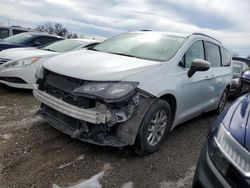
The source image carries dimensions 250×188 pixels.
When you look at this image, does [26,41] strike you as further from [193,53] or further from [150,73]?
[150,73]

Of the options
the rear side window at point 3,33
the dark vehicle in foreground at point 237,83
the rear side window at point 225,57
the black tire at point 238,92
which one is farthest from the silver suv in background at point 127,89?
the rear side window at point 3,33

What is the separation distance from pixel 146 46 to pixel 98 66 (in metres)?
1.14

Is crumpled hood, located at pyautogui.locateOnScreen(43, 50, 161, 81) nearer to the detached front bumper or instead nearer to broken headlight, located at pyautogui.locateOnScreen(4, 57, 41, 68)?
the detached front bumper

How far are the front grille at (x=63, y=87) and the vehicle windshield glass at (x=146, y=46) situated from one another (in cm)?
108

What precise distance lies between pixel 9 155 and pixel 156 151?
1.85 metres

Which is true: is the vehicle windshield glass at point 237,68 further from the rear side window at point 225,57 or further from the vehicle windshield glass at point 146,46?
the vehicle windshield glass at point 146,46

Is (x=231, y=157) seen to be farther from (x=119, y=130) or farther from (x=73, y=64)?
(x=73, y=64)

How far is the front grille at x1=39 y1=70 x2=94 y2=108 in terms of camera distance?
3516 mm

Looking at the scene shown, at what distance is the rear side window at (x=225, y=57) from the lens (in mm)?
6316

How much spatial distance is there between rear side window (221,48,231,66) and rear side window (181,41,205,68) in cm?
127

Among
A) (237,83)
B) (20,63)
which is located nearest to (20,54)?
(20,63)

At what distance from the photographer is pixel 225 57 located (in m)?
6.46

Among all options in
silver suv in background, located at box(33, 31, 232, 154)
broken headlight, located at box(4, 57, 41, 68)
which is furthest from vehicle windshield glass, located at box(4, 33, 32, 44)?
silver suv in background, located at box(33, 31, 232, 154)

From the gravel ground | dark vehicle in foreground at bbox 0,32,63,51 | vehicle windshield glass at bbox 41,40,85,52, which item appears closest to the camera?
the gravel ground
